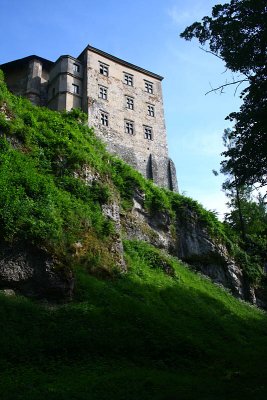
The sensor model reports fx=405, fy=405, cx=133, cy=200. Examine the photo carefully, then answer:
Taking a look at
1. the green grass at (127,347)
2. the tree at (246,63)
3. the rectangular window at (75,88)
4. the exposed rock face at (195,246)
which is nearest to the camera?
the green grass at (127,347)

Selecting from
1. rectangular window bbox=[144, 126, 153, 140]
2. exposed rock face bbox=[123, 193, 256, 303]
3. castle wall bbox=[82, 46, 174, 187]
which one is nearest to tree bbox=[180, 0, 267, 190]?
exposed rock face bbox=[123, 193, 256, 303]

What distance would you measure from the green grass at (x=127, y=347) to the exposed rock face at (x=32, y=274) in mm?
705

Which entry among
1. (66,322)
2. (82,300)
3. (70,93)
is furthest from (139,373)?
(70,93)

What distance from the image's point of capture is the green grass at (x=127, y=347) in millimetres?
11555

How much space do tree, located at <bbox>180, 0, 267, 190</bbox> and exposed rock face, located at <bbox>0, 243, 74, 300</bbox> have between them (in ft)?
27.3

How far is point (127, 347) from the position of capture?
585 inches

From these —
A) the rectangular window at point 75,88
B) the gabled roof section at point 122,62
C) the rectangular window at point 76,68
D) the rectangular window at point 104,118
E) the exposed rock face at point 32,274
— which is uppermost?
the gabled roof section at point 122,62

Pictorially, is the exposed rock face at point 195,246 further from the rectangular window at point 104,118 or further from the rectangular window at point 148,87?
the rectangular window at point 148,87

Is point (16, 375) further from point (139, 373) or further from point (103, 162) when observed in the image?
point (103, 162)

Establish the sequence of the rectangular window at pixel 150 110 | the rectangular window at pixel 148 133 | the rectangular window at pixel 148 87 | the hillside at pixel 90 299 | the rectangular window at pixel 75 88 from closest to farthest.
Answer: the hillside at pixel 90 299 → the rectangular window at pixel 75 88 → the rectangular window at pixel 148 133 → the rectangular window at pixel 150 110 → the rectangular window at pixel 148 87

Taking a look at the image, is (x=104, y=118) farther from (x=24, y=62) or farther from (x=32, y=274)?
(x=32, y=274)

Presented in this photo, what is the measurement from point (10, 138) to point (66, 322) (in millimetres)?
10974

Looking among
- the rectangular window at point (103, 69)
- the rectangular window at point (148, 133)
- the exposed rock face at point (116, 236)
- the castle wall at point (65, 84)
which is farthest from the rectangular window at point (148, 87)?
the exposed rock face at point (116, 236)

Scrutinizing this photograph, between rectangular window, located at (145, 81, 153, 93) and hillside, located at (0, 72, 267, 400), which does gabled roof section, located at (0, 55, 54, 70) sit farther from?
hillside, located at (0, 72, 267, 400)
